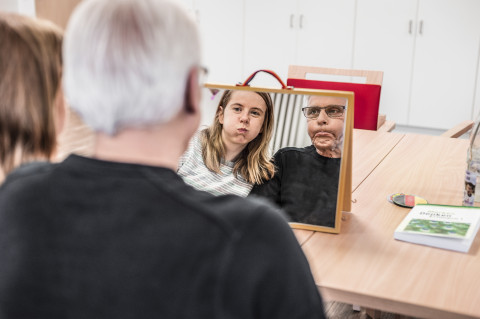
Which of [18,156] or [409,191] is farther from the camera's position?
[409,191]

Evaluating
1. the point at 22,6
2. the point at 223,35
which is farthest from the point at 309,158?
the point at 223,35

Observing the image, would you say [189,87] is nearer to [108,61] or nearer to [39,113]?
[108,61]

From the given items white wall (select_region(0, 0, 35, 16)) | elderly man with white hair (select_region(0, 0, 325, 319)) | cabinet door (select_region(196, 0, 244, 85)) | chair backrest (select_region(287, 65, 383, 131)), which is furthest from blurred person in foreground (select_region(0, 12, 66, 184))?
cabinet door (select_region(196, 0, 244, 85))

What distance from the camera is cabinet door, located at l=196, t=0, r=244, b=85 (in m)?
5.61

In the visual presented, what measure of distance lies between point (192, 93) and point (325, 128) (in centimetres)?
66

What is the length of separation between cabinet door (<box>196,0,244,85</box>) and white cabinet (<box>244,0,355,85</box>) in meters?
0.10

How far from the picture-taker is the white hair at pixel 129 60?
61 cm

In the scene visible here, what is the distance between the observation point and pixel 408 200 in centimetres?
147

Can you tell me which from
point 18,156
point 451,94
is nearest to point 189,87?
point 18,156

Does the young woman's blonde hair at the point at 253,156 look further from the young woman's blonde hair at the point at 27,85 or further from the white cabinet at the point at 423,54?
the white cabinet at the point at 423,54

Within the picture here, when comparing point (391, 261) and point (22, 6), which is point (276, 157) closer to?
point (391, 261)

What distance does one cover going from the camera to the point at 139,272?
0.63m

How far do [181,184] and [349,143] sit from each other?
0.70 m

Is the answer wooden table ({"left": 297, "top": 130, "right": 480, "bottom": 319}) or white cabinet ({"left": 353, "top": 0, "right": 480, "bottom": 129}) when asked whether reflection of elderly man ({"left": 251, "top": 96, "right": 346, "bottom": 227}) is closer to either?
wooden table ({"left": 297, "top": 130, "right": 480, "bottom": 319})
